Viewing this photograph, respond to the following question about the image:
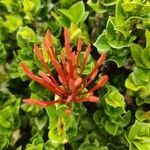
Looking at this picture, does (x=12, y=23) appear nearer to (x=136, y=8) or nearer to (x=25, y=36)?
(x=25, y=36)

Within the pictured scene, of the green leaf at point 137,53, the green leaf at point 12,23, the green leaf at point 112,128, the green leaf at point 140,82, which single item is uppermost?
the green leaf at point 137,53

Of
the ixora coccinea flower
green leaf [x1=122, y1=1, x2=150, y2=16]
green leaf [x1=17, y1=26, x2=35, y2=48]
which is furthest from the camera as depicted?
green leaf [x1=17, y1=26, x2=35, y2=48]

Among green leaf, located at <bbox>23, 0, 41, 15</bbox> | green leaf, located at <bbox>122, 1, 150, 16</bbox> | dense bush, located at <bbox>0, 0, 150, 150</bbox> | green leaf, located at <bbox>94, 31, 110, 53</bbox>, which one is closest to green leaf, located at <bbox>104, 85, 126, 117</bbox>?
dense bush, located at <bbox>0, 0, 150, 150</bbox>

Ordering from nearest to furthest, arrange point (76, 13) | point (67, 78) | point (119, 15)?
1. point (67, 78)
2. point (119, 15)
3. point (76, 13)

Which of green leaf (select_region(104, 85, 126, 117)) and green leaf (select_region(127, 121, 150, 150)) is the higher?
green leaf (select_region(104, 85, 126, 117))

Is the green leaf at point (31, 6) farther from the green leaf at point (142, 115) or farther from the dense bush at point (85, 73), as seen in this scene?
the green leaf at point (142, 115)

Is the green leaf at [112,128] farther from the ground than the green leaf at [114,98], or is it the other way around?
the green leaf at [114,98]

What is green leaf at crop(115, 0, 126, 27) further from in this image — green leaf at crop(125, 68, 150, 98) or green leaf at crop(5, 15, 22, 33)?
green leaf at crop(5, 15, 22, 33)

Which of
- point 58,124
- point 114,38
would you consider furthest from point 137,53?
point 58,124

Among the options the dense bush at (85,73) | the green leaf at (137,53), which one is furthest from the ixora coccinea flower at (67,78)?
the green leaf at (137,53)
